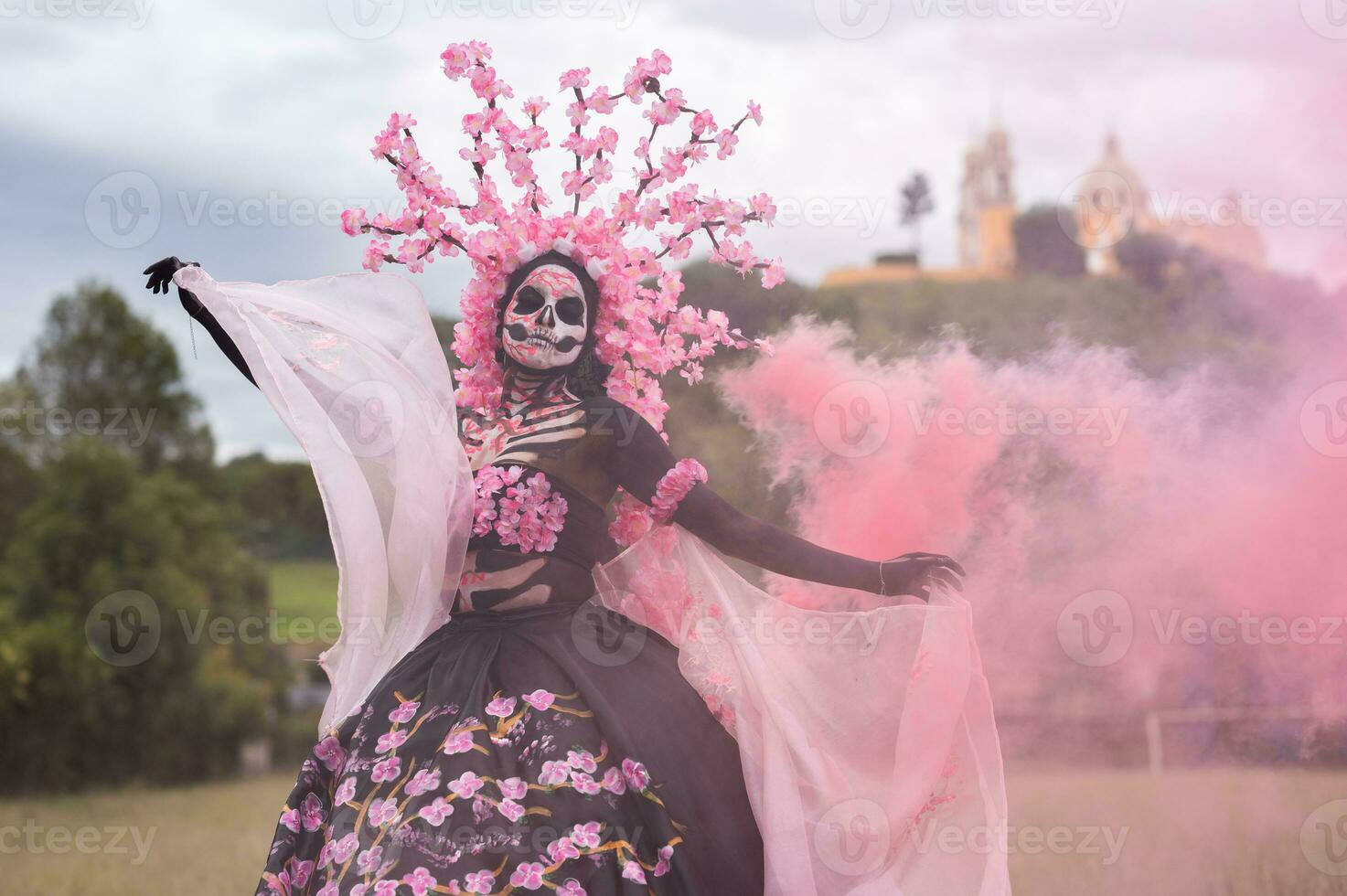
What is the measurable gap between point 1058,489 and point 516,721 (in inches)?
109

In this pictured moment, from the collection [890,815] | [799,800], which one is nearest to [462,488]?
[799,800]

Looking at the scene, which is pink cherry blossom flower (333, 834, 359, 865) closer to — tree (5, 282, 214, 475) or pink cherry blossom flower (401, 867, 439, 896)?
pink cherry blossom flower (401, 867, 439, 896)

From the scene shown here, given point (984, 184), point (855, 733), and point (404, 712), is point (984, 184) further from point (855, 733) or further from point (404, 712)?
point (404, 712)

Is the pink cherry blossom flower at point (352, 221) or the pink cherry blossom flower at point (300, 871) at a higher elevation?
the pink cherry blossom flower at point (352, 221)

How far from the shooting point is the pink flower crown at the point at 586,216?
167 inches

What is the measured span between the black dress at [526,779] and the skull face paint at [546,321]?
83 cm

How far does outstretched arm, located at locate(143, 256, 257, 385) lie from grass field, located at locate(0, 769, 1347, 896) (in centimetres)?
396

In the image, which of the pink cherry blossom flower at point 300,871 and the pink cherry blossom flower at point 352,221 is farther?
the pink cherry blossom flower at point 352,221

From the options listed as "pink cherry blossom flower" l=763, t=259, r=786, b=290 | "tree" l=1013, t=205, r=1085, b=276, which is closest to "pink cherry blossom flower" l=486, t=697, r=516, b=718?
"pink cherry blossom flower" l=763, t=259, r=786, b=290

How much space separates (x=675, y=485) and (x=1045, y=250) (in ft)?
83.4

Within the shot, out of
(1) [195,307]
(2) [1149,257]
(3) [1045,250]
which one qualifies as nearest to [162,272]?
(1) [195,307]

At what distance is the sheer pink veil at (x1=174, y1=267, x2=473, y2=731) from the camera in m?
3.63

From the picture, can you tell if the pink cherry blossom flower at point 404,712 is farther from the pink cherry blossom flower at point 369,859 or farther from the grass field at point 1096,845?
the grass field at point 1096,845

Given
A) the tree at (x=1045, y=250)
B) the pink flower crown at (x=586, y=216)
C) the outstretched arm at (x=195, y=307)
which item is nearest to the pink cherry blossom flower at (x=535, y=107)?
the pink flower crown at (x=586, y=216)
